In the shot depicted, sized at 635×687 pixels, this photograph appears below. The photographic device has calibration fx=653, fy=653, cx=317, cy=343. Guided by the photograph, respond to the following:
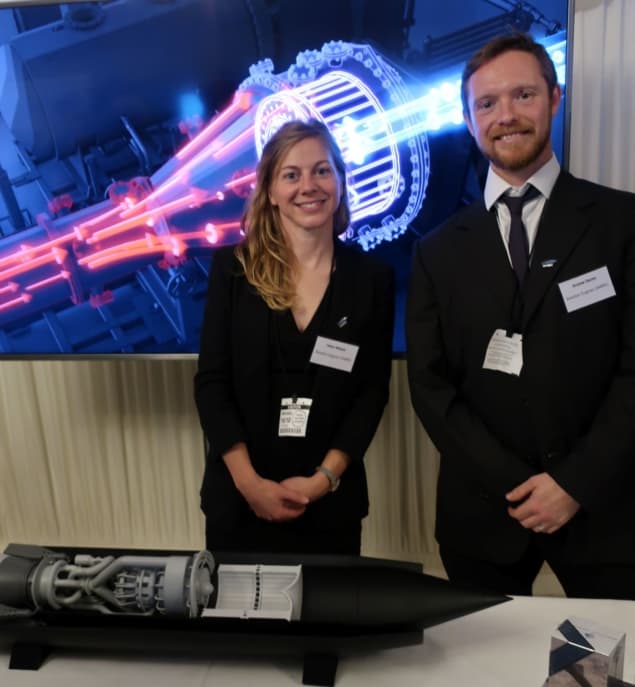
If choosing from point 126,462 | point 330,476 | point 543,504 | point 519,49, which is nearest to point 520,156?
point 519,49

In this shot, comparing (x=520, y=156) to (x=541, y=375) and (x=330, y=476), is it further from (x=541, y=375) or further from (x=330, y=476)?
(x=330, y=476)

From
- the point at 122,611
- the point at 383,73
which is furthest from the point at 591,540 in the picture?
the point at 383,73

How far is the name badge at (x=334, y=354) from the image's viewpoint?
174cm

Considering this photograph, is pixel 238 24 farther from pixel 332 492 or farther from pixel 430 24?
pixel 332 492

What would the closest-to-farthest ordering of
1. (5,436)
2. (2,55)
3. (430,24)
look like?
(430,24) < (2,55) < (5,436)

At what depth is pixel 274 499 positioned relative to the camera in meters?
1.73

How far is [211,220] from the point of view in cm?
229

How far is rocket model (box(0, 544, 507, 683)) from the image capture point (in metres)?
1.00

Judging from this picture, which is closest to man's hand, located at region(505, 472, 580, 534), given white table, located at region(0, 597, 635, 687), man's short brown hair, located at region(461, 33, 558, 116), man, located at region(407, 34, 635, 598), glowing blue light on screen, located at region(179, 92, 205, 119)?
man, located at region(407, 34, 635, 598)

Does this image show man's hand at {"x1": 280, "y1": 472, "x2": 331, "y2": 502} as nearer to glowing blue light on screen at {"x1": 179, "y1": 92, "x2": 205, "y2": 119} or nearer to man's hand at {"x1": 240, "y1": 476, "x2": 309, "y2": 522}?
man's hand at {"x1": 240, "y1": 476, "x2": 309, "y2": 522}

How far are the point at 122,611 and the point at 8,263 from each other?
1.74 metres

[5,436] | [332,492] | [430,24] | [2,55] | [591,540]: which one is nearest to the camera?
[591,540]

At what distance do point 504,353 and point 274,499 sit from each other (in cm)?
71

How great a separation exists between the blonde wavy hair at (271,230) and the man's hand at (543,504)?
0.76 m
